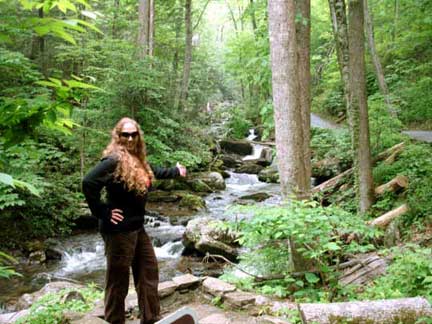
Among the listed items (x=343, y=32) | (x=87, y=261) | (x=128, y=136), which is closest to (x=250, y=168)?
(x=87, y=261)

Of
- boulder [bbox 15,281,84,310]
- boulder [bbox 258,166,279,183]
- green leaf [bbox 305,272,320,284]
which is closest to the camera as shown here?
green leaf [bbox 305,272,320,284]

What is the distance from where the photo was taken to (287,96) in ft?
16.2

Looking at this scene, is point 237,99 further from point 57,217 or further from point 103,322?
point 103,322

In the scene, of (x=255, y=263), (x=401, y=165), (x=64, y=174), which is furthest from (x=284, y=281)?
(x=64, y=174)

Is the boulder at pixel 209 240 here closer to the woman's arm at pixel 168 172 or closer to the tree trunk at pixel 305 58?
the tree trunk at pixel 305 58

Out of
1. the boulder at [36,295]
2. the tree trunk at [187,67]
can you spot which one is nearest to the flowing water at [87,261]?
the boulder at [36,295]

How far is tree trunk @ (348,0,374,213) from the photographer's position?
320 inches

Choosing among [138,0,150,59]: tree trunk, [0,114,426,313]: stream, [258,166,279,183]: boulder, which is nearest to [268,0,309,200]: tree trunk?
[0,114,426,313]: stream

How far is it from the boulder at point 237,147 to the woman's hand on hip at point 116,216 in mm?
19234

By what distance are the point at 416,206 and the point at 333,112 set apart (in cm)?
1717

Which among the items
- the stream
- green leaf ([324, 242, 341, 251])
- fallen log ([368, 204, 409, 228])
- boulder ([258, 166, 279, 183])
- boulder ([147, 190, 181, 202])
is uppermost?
green leaf ([324, 242, 341, 251])

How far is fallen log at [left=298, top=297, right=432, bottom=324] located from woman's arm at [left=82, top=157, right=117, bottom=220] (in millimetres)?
1934

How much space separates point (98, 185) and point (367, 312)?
2.55m

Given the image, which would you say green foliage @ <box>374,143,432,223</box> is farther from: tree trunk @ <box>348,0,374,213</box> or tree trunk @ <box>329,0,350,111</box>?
tree trunk @ <box>329,0,350,111</box>
